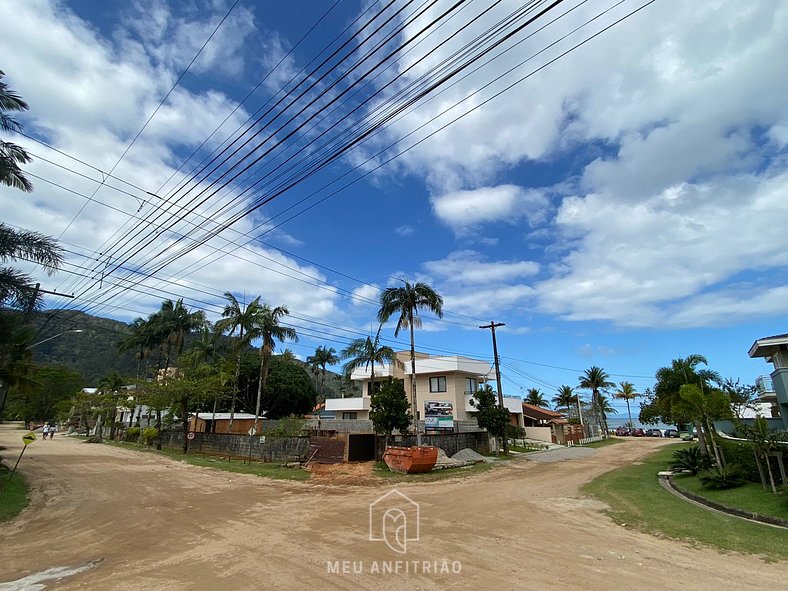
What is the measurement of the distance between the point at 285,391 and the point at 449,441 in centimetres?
3312

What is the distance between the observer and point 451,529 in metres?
9.20

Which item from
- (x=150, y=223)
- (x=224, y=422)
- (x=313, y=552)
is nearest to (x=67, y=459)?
(x=224, y=422)

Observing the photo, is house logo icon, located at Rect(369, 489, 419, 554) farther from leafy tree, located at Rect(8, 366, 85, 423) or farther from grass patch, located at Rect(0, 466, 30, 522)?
leafy tree, located at Rect(8, 366, 85, 423)

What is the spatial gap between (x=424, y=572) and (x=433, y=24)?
8.48 m

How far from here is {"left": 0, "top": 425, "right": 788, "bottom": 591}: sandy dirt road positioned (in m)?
6.12

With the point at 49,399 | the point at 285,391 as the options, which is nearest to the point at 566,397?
the point at 285,391

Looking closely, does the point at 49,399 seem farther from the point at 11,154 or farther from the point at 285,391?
the point at 11,154

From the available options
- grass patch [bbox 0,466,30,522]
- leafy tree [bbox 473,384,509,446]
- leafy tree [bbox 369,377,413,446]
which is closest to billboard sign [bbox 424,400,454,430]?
leafy tree [bbox 473,384,509,446]

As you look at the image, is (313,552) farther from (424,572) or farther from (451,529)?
(451,529)

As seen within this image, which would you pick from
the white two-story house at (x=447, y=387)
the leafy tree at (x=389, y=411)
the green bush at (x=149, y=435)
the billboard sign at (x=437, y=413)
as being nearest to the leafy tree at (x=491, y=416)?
the leafy tree at (x=389, y=411)

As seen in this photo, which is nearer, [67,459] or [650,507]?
[650,507]

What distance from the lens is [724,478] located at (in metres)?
13.7

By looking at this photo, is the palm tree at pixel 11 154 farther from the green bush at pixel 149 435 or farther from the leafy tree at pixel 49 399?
the leafy tree at pixel 49 399

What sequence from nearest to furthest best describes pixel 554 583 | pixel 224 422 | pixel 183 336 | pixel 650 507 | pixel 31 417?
pixel 554 583, pixel 650 507, pixel 224 422, pixel 183 336, pixel 31 417
